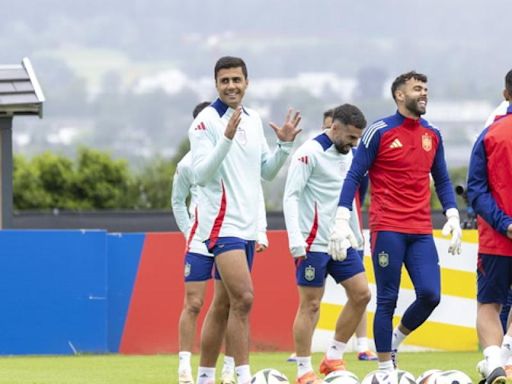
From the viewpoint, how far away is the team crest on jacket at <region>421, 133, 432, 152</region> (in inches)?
433

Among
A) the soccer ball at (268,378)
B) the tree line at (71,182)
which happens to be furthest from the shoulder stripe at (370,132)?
the tree line at (71,182)

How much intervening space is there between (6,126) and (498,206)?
8.59 meters

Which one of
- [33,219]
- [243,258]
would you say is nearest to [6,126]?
[243,258]

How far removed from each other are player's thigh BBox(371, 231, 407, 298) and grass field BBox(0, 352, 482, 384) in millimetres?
1203

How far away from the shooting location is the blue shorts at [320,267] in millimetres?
11703

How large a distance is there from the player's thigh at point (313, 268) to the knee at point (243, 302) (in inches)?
65.5

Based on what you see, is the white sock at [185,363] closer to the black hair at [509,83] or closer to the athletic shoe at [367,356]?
the black hair at [509,83]

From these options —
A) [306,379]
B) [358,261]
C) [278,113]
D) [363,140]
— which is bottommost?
[306,379]

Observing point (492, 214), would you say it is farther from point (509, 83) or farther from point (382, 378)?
point (382, 378)

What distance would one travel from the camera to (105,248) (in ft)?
51.1

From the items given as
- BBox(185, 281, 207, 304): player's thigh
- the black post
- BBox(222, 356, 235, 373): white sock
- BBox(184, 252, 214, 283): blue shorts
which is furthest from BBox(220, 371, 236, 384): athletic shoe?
the black post

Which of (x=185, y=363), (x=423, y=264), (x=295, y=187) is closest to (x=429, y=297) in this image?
(x=423, y=264)

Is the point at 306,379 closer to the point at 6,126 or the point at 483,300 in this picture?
the point at 483,300

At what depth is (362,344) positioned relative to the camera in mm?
14727
